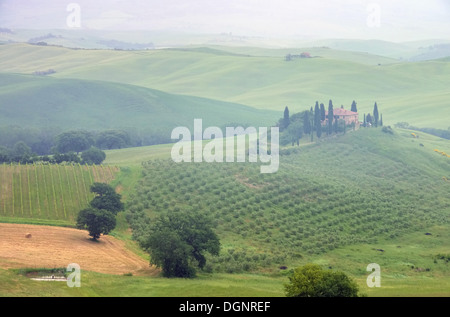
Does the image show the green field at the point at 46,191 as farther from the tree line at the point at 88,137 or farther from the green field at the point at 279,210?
the tree line at the point at 88,137

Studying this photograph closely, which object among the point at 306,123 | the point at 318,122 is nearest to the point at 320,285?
the point at 318,122

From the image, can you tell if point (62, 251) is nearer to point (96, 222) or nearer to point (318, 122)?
point (96, 222)

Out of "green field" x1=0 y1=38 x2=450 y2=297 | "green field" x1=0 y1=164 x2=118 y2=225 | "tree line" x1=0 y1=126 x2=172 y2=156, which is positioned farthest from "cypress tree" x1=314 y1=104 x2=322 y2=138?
"tree line" x1=0 y1=126 x2=172 y2=156

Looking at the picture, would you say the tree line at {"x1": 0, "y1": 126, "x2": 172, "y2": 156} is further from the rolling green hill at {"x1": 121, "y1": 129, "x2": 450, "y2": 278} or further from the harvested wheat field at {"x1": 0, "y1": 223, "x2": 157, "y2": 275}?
the harvested wheat field at {"x1": 0, "y1": 223, "x2": 157, "y2": 275}

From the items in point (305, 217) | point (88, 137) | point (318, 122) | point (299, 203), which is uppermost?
point (318, 122)

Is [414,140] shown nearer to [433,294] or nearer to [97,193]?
[97,193]
